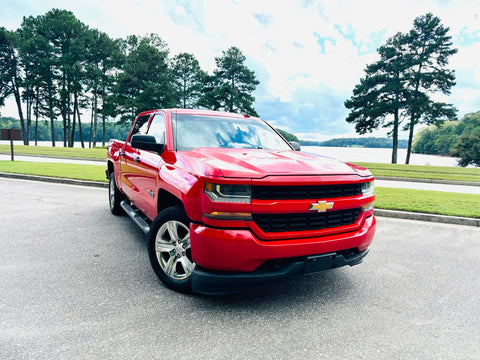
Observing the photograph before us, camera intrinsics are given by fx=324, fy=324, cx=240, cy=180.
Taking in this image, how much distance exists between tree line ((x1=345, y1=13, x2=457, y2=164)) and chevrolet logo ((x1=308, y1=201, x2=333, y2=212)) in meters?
35.2

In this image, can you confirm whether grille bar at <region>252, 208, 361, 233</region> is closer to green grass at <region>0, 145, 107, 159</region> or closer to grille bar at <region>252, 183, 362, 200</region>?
grille bar at <region>252, 183, 362, 200</region>

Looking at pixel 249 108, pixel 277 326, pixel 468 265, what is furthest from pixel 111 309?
pixel 249 108

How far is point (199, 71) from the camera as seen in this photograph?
56.4 metres

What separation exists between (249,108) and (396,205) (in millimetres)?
42010

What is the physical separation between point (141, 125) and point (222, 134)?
2.01 metres

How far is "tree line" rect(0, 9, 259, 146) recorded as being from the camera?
153 feet

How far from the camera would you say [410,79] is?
3375cm

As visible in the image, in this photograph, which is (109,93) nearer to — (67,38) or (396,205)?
(67,38)

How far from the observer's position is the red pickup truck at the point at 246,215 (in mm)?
2664

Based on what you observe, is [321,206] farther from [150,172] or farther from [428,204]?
[428,204]

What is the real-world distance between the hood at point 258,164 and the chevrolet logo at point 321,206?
27cm

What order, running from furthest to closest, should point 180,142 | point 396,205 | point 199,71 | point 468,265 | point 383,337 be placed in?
point 199,71 → point 396,205 → point 468,265 → point 180,142 → point 383,337

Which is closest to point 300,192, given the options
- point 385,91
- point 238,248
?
point 238,248

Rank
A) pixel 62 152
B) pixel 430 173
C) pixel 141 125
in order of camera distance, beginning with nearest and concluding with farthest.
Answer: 1. pixel 141 125
2. pixel 430 173
3. pixel 62 152
